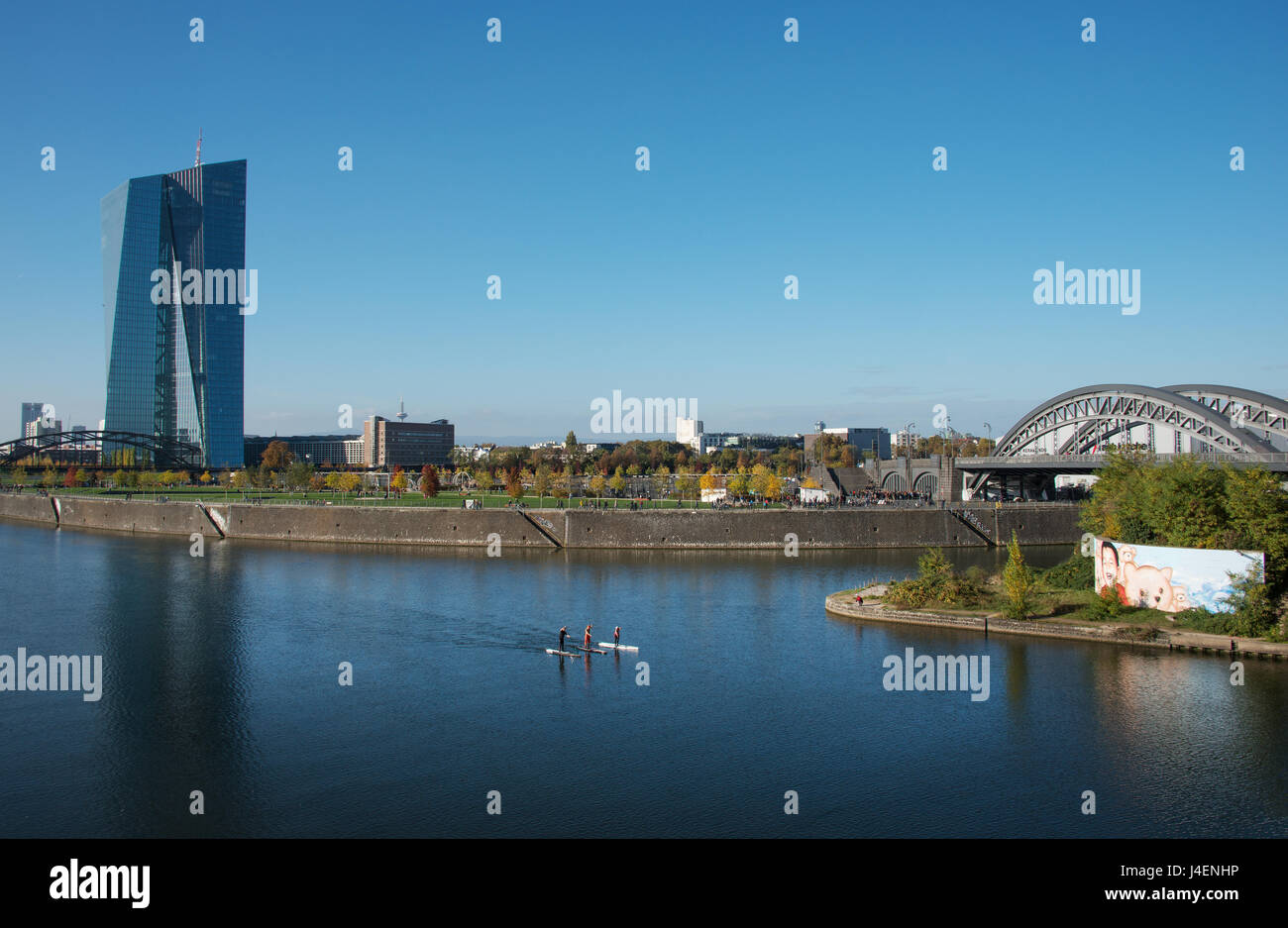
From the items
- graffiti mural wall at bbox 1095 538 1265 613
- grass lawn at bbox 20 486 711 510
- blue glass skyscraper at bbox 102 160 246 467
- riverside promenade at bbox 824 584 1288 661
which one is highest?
blue glass skyscraper at bbox 102 160 246 467

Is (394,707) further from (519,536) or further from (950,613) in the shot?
(519,536)

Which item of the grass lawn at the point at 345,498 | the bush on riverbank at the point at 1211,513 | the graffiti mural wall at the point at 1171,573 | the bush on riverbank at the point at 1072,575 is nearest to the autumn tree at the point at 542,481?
the grass lawn at the point at 345,498

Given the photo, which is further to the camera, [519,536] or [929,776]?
[519,536]

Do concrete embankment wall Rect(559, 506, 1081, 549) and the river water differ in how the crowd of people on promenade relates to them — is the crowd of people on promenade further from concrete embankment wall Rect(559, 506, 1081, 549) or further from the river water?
the river water

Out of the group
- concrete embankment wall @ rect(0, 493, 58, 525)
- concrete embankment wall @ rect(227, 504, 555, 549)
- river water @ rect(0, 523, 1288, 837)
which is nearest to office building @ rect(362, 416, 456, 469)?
concrete embankment wall @ rect(0, 493, 58, 525)

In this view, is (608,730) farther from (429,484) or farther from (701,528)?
(429,484)

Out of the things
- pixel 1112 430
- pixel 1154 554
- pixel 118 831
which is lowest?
pixel 118 831
